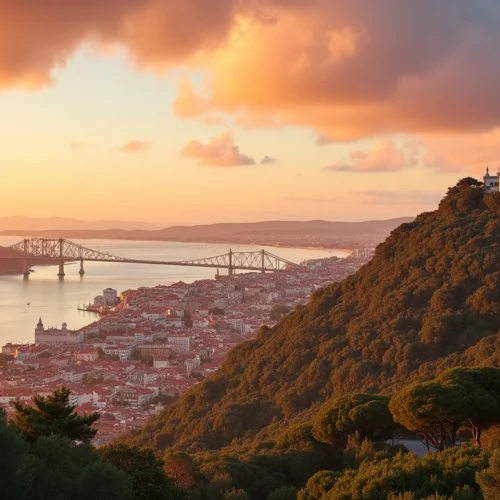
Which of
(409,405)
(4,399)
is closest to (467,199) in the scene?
(409,405)

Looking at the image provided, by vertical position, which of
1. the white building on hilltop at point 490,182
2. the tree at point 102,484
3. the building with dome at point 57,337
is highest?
the white building on hilltop at point 490,182

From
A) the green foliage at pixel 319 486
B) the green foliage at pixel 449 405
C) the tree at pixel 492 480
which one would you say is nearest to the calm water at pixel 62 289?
the green foliage at pixel 449 405

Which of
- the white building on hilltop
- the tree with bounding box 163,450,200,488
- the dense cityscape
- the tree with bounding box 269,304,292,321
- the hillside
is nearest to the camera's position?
the tree with bounding box 163,450,200,488

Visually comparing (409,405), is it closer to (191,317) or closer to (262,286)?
(191,317)

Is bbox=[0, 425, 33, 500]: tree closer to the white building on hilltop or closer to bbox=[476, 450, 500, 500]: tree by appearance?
bbox=[476, 450, 500, 500]: tree

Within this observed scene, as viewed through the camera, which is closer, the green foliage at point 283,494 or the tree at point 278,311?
the green foliage at point 283,494

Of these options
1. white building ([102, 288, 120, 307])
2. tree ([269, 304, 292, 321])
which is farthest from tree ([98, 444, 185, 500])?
white building ([102, 288, 120, 307])

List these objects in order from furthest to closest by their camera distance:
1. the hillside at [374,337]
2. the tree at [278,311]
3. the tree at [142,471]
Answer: the tree at [278,311] → the hillside at [374,337] → the tree at [142,471]

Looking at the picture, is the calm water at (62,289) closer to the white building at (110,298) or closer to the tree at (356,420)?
the white building at (110,298)
